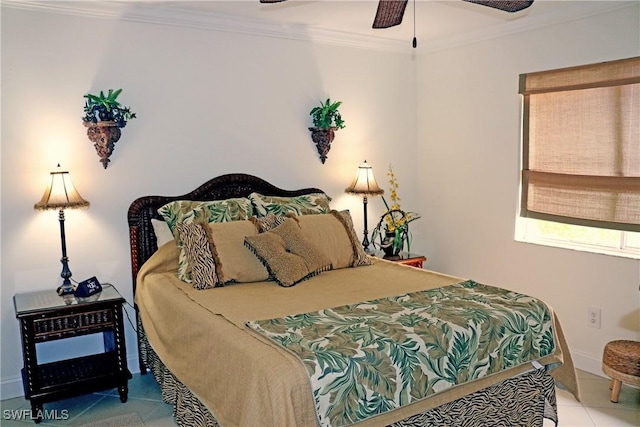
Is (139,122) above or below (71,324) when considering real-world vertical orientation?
above

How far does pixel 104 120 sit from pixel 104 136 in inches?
4.0

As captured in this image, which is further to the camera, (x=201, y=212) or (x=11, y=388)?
(x=201, y=212)

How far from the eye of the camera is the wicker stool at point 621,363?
3150 mm

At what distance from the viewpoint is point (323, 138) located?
450 centimetres

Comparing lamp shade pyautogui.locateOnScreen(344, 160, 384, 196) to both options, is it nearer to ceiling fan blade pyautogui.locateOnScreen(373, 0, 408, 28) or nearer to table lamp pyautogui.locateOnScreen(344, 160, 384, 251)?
table lamp pyautogui.locateOnScreen(344, 160, 384, 251)

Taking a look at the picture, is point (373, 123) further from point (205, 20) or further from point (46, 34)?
point (46, 34)

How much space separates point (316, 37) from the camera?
4.47 m

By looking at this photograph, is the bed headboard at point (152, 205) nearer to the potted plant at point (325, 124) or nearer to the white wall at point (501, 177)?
the potted plant at point (325, 124)

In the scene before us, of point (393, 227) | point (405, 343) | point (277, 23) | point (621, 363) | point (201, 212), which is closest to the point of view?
Answer: point (405, 343)

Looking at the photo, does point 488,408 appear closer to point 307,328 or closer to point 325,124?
point 307,328

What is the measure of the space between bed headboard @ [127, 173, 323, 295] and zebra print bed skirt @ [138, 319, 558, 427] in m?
1.08

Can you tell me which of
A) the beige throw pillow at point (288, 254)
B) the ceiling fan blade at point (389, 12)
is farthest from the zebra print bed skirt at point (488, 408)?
the ceiling fan blade at point (389, 12)

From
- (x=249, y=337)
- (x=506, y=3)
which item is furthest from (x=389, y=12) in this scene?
(x=249, y=337)

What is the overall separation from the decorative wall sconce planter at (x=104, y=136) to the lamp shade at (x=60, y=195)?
0.95 feet
